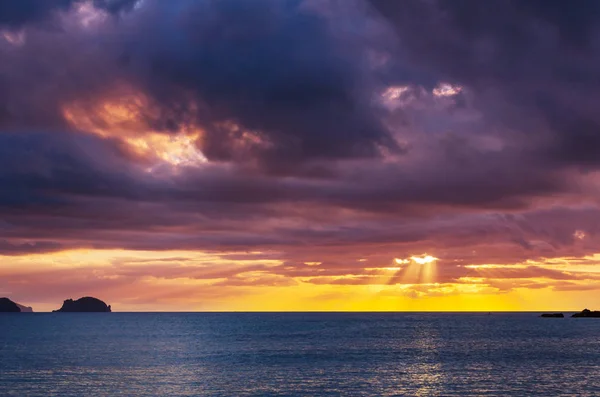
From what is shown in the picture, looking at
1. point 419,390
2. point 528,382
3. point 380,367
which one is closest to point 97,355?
point 380,367

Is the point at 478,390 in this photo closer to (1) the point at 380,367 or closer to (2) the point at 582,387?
(2) the point at 582,387

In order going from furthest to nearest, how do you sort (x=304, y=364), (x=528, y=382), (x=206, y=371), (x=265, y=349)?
1. (x=265, y=349)
2. (x=304, y=364)
3. (x=206, y=371)
4. (x=528, y=382)

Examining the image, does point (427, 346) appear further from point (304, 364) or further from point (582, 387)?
point (582, 387)

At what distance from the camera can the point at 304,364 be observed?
5133 inches

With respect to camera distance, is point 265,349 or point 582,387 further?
point 265,349

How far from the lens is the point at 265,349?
170875 mm

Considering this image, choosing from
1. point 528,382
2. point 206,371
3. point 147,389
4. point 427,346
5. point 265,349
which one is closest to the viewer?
point 147,389

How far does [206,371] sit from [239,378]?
11.4m

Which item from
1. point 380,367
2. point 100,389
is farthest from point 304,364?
point 100,389

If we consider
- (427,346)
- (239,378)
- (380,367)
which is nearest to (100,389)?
(239,378)

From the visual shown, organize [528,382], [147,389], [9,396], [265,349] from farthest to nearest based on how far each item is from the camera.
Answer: [265,349]
[528,382]
[147,389]
[9,396]

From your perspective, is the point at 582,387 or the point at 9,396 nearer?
the point at 9,396

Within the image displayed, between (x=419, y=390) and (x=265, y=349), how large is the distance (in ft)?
255

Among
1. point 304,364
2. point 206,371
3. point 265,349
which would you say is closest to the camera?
point 206,371
